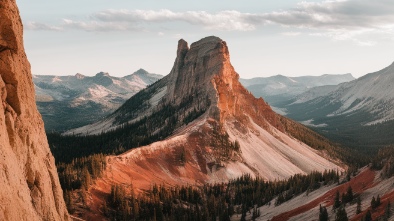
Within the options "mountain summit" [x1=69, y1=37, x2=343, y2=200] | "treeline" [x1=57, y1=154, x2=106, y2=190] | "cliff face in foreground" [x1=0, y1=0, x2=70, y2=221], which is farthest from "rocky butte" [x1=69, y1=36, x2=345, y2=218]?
"cliff face in foreground" [x1=0, y1=0, x2=70, y2=221]

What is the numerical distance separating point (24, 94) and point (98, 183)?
5962 cm

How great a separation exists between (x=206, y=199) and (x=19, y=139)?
81731 mm

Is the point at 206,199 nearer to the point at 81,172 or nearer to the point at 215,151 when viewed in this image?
the point at 81,172

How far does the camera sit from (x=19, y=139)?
31922mm

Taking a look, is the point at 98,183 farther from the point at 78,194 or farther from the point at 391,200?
the point at 391,200

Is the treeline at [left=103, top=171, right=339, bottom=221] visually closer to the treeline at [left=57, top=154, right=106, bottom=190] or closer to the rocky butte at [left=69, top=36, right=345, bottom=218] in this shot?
the rocky butte at [left=69, top=36, right=345, bottom=218]

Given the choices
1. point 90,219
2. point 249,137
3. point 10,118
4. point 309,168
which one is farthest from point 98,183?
point 309,168

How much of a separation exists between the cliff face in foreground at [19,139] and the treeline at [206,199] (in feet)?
159

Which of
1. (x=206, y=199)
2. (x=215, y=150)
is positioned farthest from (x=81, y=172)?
(x=215, y=150)

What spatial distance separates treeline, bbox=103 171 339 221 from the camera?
283 feet

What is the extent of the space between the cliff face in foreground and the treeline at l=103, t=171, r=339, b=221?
48.5 meters

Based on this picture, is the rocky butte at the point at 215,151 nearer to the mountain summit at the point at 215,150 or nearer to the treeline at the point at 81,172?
the mountain summit at the point at 215,150

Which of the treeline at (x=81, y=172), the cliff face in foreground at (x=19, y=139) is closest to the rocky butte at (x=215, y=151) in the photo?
the treeline at (x=81, y=172)

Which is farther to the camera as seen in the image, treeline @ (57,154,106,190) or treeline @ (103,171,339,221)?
treeline @ (103,171,339,221)
